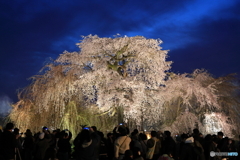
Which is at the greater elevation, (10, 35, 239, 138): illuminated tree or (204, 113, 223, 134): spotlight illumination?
(10, 35, 239, 138): illuminated tree

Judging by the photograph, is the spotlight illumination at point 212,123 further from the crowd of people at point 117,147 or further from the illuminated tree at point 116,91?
the crowd of people at point 117,147

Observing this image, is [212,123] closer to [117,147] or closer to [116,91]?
[116,91]

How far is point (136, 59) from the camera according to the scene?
698 inches

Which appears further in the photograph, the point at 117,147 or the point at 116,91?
the point at 116,91

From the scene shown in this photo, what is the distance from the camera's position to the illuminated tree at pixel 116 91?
50.1 feet

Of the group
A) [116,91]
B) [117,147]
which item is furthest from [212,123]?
[117,147]

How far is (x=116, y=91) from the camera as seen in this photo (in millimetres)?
15969

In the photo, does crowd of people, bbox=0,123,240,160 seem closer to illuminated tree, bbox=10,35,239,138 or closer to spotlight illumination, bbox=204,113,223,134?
illuminated tree, bbox=10,35,239,138

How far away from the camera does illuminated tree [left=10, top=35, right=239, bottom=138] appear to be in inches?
601

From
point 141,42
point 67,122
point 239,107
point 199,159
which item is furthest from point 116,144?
point 239,107

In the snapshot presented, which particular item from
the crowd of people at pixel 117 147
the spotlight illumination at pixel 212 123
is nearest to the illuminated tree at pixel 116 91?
the spotlight illumination at pixel 212 123

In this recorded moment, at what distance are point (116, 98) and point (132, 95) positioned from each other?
1.05m

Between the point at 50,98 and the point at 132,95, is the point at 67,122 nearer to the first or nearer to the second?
the point at 50,98

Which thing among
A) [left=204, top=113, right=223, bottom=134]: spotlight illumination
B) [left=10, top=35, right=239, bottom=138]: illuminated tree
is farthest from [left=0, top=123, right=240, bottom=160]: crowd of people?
[left=204, top=113, right=223, bottom=134]: spotlight illumination
